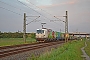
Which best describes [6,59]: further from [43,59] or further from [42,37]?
[42,37]

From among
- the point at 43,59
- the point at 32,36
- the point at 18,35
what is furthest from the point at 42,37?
the point at 18,35

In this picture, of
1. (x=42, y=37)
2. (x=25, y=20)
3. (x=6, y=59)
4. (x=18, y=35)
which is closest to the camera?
(x=6, y=59)

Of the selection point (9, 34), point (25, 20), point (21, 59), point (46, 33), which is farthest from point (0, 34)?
point (21, 59)

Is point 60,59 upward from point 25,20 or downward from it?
downward

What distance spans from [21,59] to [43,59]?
4.16 m

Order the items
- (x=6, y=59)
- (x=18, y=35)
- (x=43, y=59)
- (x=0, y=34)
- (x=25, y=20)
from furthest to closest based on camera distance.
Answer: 1. (x=18, y=35)
2. (x=0, y=34)
3. (x=25, y=20)
4. (x=6, y=59)
5. (x=43, y=59)

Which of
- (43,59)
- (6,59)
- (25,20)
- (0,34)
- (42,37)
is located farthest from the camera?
(0,34)

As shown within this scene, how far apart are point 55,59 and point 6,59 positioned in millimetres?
4754

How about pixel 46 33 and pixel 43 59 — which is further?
pixel 46 33

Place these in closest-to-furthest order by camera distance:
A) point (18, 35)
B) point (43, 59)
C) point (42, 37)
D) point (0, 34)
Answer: point (43, 59)
point (42, 37)
point (0, 34)
point (18, 35)

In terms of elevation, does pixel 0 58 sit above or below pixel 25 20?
below

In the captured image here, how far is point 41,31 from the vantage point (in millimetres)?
58688

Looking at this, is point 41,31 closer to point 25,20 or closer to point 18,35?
point 25,20

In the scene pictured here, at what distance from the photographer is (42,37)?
57.8 metres
